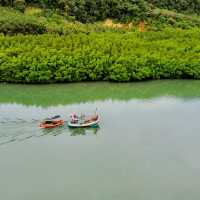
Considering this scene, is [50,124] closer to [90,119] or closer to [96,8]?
[90,119]

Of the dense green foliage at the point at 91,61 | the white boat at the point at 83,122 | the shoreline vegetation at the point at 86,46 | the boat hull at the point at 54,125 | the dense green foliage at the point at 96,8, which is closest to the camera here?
the boat hull at the point at 54,125

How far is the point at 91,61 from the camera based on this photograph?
95.2 feet

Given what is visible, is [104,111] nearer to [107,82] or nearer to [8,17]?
[107,82]

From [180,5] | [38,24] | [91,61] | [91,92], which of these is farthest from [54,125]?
[180,5]

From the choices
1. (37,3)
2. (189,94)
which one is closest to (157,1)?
(37,3)

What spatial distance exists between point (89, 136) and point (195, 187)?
18.4 ft

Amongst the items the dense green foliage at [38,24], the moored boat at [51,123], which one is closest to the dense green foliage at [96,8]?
the dense green foliage at [38,24]

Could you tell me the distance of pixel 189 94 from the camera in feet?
87.4

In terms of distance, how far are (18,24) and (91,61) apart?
7594mm

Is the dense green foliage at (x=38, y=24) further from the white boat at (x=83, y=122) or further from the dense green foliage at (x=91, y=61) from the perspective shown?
the white boat at (x=83, y=122)

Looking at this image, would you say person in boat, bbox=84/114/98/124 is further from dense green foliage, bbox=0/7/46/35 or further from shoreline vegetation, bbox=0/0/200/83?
dense green foliage, bbox=0/7/46/35

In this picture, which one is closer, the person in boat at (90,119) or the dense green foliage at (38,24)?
the person in boat at (90,119)

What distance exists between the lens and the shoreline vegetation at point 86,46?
28.7 meters

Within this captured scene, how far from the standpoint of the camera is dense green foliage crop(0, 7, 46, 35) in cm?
3431
